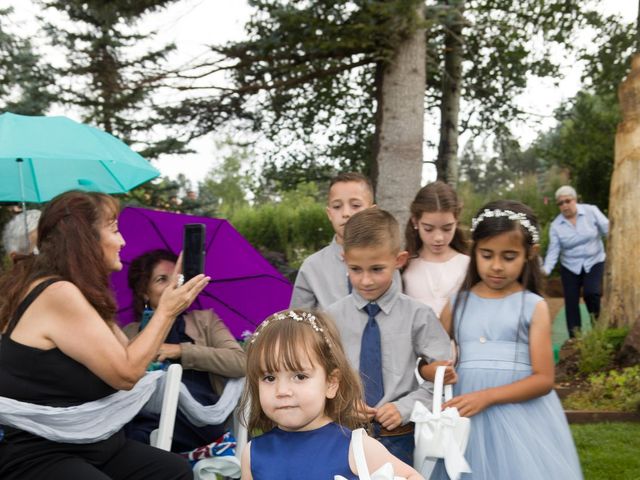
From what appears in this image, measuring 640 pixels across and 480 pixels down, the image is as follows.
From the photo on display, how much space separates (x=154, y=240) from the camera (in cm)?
378

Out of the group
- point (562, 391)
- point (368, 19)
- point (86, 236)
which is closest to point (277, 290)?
point (86, 236)

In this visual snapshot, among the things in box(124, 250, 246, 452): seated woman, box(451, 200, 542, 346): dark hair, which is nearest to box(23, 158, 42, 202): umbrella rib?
box(124, 250, 246, 452): seated woman

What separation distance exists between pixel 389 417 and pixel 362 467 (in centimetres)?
92

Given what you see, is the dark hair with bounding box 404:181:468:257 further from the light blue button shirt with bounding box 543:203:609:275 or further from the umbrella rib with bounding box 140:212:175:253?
the light blue button shirt with bounding box 543:203:609:275

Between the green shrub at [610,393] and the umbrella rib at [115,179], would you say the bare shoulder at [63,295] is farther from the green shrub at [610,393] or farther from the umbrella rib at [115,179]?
the green shrub at [610,393]

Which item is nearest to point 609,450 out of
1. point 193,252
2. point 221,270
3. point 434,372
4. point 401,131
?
point 434,372

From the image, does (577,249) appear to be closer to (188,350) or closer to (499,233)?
(499,233)

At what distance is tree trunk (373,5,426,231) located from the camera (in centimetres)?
863

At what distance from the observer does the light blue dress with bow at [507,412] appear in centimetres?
286

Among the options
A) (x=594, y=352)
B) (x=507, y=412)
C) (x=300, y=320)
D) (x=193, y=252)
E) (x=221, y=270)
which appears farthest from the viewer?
(x=594, y=352)

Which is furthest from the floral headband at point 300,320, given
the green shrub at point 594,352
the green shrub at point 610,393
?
the green shrub at point 594,352

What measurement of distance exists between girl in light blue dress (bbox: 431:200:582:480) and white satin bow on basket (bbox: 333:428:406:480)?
90 centimetres

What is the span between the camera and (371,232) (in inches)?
114

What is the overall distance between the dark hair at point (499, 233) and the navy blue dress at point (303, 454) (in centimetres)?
113
